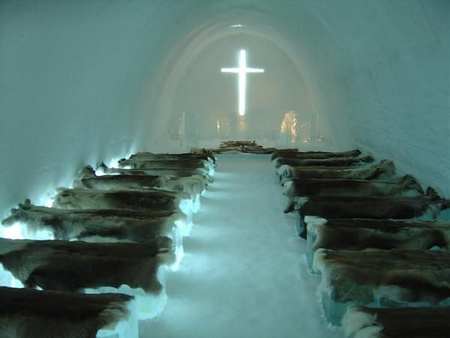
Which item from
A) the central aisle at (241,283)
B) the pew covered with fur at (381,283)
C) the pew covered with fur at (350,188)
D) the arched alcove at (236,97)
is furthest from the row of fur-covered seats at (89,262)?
the arched alcove at (236,97)

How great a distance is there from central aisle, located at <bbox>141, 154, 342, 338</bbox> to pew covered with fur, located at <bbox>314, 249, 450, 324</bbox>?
0.21 m

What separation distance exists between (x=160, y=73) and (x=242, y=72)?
3.88 m

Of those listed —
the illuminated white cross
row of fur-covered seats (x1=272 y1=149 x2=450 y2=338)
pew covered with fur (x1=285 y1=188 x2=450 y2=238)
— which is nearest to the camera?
row of fur-covered seats (x1=272 y1=149 x2=450 y2=338)

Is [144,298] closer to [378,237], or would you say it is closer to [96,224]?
[96,224]

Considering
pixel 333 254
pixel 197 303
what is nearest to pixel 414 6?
pixel 333 254

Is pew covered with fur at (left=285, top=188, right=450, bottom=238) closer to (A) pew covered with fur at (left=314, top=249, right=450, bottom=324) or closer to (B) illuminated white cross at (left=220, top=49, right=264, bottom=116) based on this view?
(A) pew covered with fur at (left=314, top=249, right=450, bottom=324)

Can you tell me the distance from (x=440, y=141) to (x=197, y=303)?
7.95 feet

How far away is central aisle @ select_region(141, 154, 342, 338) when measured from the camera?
2.35 metres

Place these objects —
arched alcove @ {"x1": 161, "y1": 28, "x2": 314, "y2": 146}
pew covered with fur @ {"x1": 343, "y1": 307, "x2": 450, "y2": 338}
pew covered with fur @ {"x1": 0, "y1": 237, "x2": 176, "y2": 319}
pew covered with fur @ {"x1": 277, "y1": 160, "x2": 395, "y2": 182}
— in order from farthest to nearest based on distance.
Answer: arched alcove @ {"x1": 161, "y1": 28, "x2": 314, "y2": 146}
pew covered with fur @ {"x1": 277, "y1": 160, "x2": 395, "y2": 182}
pew covered with fur @ {"x1": 0, "y1": 237, "x2": 176, "y2": 319}
pew covered with fur @ {"x1": 343, "y1": 307, "x2": 450, "y2": 338}

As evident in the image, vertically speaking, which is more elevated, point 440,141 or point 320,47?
point 320,47

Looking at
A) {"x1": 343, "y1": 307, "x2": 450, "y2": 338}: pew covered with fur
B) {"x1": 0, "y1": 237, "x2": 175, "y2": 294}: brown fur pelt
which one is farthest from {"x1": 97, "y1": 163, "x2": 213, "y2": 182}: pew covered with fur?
{"x1": 343, "y1": 307, "x2": 450, "y2": 338}: pew covered with fur

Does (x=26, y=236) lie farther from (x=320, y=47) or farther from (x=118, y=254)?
(x=320, y=47)

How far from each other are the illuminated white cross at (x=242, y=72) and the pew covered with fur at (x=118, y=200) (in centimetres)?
762

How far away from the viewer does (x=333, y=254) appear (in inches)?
98.0
